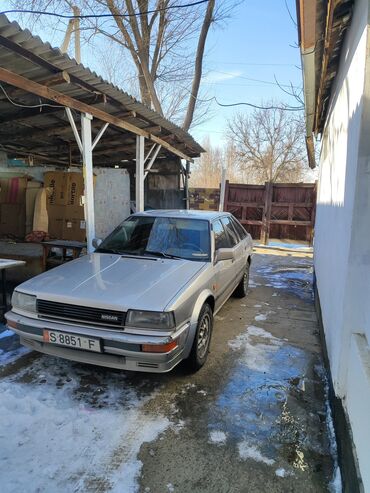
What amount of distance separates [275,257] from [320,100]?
5360 millimetres

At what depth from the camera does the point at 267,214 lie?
38.5 ft

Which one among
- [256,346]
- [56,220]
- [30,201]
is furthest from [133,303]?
[30,201]

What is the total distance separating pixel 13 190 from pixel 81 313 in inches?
214

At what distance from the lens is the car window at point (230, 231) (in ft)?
16.3

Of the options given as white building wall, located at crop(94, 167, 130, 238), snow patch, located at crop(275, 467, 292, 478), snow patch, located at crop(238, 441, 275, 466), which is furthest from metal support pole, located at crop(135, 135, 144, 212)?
snow patch, located at crop(275, 467, 292, 478)

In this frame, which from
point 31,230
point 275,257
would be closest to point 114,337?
point 31,230

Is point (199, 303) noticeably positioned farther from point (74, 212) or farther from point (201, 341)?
point (74, 212)

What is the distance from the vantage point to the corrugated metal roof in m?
3.64

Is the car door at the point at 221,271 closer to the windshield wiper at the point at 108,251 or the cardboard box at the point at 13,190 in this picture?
the windshield wiper at the point at 108,251

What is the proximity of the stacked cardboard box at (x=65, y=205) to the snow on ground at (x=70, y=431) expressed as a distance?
405cm

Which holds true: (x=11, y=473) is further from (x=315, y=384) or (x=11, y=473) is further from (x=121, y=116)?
(x=121, y=116)

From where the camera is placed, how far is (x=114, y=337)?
9.06ft

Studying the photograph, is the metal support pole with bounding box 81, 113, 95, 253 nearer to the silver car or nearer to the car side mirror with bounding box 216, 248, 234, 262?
the silver car

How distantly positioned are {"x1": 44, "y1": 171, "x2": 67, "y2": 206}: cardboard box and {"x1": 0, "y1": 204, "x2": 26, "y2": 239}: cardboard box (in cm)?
70
